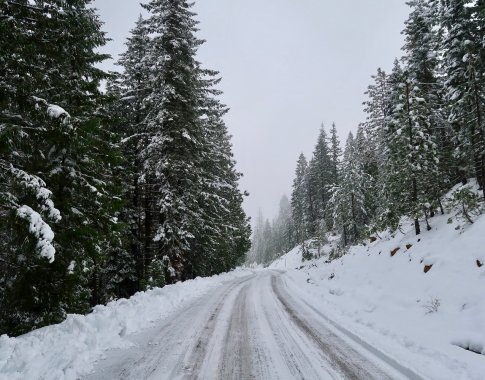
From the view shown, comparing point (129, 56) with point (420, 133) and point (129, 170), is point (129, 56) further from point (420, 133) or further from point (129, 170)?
point (420, 133)

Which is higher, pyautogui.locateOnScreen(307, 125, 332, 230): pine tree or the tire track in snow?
pyautogui.locateOnScreen(307, 125, 332, 230): pine tree

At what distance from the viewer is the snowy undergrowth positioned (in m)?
5.03

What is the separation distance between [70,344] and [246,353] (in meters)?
3.33

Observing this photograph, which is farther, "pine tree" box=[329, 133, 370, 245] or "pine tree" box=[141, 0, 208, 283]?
"pine tree" box=[329, 133, 370, 245]

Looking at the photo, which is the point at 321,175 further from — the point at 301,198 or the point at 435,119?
the point at 435,119

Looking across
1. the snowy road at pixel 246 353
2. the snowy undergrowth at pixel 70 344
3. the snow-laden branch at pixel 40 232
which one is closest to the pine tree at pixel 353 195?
the snowy road at pixel 246 353

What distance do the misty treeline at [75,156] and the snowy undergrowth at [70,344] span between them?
135 centimetres

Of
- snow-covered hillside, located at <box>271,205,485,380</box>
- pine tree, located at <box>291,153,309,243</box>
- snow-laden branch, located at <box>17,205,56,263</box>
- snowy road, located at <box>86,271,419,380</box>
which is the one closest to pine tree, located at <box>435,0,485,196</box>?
snow-covered hillside, located at <box>271,205,485,380</box>

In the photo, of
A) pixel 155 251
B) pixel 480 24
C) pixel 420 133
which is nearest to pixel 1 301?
pixel 155 251

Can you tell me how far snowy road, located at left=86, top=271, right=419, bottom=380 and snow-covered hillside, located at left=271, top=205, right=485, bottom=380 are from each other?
27.9 inches

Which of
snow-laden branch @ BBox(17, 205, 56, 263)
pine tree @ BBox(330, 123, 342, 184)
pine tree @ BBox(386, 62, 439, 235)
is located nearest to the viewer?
snow-laden branch @ BBox(17, 205, 56, 263)

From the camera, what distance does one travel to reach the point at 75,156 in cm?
986

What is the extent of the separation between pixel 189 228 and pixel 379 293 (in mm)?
10849

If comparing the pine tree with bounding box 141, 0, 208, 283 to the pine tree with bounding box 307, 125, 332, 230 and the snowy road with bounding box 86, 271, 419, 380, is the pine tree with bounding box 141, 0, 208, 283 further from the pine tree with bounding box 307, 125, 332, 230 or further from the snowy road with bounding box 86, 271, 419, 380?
the pine tree with bounding box 307, 125, 332, 230
